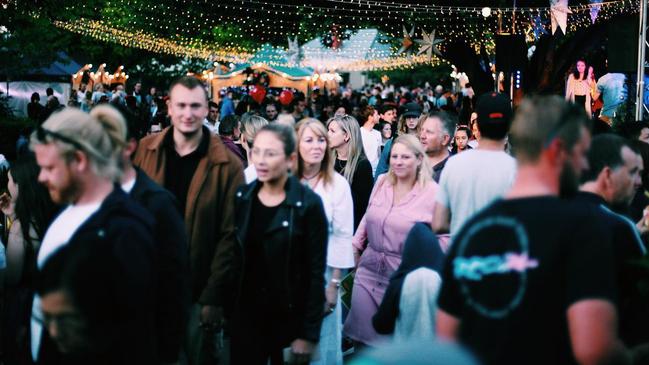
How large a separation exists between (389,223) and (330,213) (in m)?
0.45

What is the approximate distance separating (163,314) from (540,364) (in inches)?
72.0

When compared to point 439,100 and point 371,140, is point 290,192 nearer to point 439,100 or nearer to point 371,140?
point 371,140

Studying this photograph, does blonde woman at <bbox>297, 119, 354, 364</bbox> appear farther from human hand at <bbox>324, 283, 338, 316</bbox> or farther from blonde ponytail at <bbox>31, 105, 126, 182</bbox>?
blonde ponytail at <bbox>31, 105, 126, 182</bbox>

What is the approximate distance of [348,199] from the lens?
22.8ft

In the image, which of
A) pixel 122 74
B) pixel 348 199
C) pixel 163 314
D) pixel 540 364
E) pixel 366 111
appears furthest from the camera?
pixel 122 74

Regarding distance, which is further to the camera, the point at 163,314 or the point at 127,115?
the point at 127,115

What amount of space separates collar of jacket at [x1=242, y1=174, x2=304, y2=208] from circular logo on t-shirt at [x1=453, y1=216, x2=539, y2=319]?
2.44 metres

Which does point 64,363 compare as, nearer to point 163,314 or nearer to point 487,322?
point 163,314

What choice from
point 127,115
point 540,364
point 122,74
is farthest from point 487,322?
point 122,74

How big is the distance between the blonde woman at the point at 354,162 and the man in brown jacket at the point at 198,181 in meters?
3.48

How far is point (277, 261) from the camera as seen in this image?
18.8ft

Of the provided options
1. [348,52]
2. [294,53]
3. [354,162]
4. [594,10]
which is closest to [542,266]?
[354,162]

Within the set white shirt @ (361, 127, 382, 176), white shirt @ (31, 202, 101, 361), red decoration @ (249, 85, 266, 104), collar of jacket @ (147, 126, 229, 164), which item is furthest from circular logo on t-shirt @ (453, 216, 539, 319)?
red decoration @ (249, 85, 266, 104)

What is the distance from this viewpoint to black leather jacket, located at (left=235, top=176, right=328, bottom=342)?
570 cm
